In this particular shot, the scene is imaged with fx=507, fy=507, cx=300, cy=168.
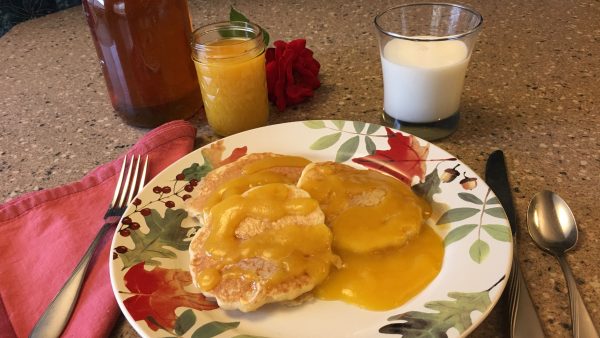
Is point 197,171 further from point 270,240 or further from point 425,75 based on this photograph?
point 425,75

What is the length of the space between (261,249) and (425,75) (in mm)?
534

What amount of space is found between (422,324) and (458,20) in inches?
29.6

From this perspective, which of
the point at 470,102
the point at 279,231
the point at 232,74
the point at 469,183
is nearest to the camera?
the point at 279,231

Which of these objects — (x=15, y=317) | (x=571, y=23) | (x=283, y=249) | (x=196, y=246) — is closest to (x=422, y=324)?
(x=283, y=249)

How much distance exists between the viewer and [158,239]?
0.85 meters

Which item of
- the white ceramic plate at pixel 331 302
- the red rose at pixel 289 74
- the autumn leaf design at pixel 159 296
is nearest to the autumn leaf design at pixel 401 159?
the white ceramic plate at pixel 331 302

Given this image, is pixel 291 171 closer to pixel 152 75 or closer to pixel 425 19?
pixel 152 75

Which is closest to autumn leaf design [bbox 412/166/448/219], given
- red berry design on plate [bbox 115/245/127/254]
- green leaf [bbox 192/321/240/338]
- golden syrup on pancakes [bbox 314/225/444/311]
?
golden syrup on pancakes [bbox 314/225/444/311]

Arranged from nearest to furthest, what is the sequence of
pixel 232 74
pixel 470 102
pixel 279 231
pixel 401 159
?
pixel 279 231 < pixel 401 159 < pixel 232 74 < pixel 470 102

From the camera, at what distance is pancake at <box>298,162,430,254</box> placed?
77cm

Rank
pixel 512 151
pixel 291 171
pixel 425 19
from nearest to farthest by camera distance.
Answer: pixel 291 171 < pixel 512 151 < pixel 425 19

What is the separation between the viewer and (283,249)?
0.74 meters

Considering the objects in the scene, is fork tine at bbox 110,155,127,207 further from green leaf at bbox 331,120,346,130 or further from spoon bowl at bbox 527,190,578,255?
spoon bowl at bbox 527,190,578,255

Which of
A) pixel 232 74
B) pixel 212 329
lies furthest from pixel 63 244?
pixel 232 74
